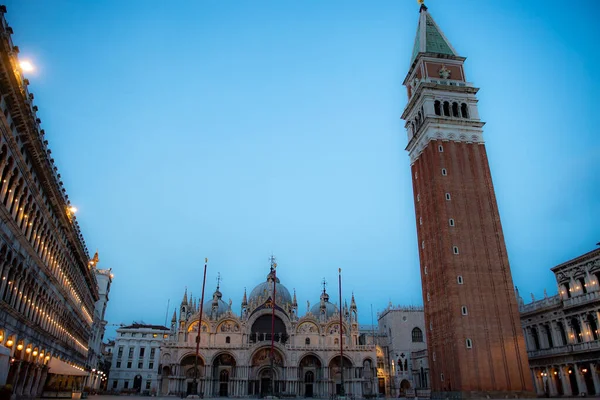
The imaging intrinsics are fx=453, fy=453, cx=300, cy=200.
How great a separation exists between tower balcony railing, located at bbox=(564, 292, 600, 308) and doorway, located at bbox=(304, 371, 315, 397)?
35726mm

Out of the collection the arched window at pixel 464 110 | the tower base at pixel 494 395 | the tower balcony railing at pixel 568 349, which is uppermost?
the arched window at pixel 464 110

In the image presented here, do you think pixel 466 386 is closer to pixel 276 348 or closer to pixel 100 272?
pixel 276 348

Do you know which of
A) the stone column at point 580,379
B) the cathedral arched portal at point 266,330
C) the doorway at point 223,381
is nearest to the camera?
the stone column at point 580,379

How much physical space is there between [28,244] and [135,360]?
66809 millimetres

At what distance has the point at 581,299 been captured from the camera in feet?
146

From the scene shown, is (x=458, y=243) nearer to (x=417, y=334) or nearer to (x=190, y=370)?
(x=417, y=334)

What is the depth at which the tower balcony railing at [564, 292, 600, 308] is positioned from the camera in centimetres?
4266

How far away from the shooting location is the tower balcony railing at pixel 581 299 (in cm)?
4266

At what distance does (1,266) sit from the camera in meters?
19.9

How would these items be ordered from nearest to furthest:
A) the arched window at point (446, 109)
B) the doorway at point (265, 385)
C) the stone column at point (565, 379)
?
1. the stone column at point (565, 379)
2. the arched window at point (446, 109)
3. the doorway at point (265, 385)

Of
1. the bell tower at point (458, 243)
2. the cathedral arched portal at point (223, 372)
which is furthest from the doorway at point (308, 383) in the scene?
the bell tower at point (458, 243)

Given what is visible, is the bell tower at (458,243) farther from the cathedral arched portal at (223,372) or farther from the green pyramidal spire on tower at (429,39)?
the cathedral arched portal at (223,372)

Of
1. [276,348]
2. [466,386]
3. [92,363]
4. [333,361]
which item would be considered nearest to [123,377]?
[92,363]

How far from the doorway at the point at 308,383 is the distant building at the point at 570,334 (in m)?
29.6
